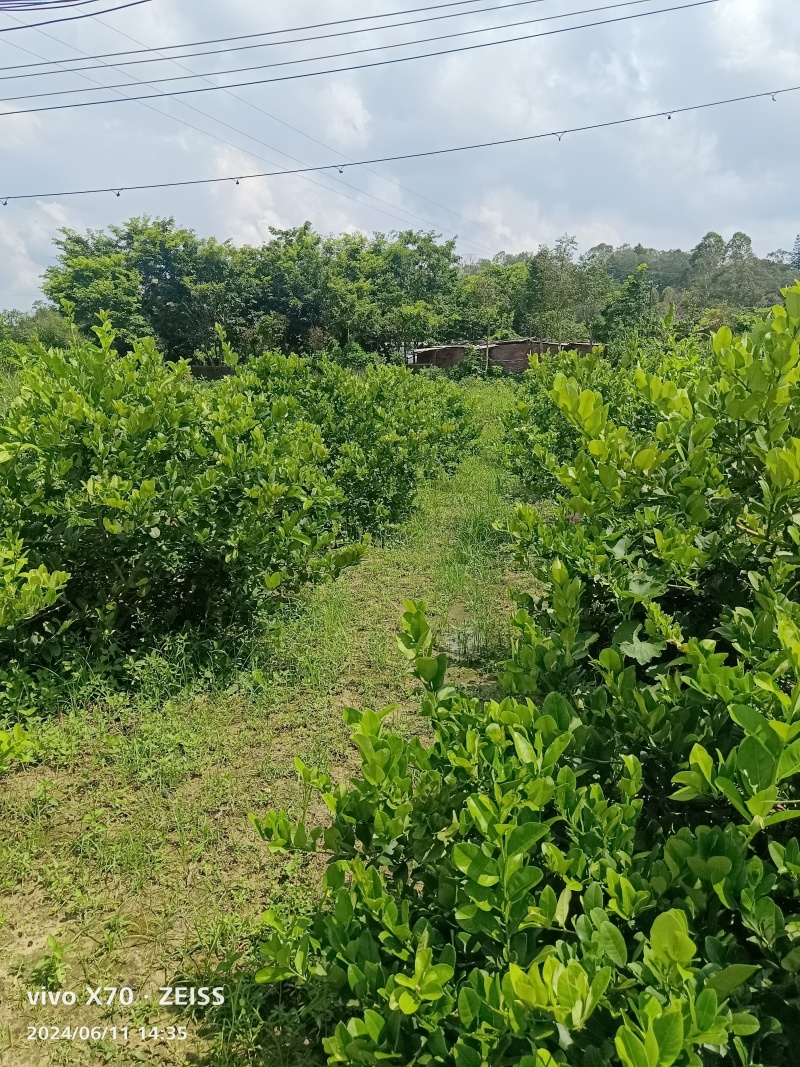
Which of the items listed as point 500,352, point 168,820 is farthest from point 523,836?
point 500,352

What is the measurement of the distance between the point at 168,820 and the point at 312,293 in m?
32.3

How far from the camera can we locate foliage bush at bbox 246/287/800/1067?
0.81 m

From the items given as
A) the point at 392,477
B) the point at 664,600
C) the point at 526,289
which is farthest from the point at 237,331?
the point at 664,600

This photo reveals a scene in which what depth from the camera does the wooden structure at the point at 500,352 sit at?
91.6ft

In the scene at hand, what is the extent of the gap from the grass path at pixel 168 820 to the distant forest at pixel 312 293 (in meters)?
26.9

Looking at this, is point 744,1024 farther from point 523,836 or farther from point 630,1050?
point 523,836

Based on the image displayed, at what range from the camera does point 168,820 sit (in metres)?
2.41

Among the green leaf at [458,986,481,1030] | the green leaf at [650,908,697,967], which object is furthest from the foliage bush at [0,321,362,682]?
the green leaf at [650,908,697,967]

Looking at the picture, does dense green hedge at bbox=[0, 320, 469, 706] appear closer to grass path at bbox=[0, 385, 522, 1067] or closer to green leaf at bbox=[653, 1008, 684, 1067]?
grass path at bbox=[0, 385, 522, 1067]

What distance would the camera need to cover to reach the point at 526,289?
109ft

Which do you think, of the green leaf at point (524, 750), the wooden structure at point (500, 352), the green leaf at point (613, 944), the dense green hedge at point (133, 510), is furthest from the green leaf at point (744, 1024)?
the wooden structure at point (500, 352)

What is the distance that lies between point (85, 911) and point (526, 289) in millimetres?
34955

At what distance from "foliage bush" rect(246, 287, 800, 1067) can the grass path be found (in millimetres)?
558

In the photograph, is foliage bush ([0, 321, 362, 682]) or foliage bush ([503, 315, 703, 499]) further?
foliage bush ([503, 315, 703, 499])
